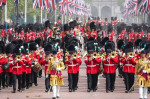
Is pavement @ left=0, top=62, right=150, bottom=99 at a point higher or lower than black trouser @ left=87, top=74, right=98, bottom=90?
lower

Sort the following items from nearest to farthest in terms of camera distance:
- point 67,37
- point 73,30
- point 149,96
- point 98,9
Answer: point 149,96
point 67,37
point 73,30
point 98,9

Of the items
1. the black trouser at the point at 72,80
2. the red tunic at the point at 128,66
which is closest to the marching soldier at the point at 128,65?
the red tunic at the point at 128,66

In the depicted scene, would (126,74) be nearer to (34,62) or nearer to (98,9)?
(34,62)

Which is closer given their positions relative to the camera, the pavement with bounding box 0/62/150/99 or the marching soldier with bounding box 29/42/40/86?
the pavement with bounding box 0/62/150/99

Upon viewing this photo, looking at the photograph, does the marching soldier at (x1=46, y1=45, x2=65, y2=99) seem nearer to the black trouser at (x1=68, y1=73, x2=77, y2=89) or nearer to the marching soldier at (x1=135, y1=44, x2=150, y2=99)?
the black trouser at (x1=68, y1=73, x2=77, y2=89)

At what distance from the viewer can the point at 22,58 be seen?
58.4 ft

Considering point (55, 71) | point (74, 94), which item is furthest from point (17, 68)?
point (55, 71)

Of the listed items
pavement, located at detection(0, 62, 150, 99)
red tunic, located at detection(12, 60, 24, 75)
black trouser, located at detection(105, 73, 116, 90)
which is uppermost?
red tunic, located at detection(12, 60, 24, 75)

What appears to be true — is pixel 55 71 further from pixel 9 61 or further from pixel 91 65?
pixel 9 61

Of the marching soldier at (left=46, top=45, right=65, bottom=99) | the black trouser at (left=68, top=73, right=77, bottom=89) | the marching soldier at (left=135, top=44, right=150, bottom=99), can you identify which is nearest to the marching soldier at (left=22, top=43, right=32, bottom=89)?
the black trouser at (left=68, top=73, right=77, bottom=89)

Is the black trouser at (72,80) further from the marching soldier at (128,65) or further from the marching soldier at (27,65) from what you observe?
the marching soldier at (128,65)

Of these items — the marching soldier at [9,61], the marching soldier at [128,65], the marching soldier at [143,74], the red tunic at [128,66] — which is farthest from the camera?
the marching soldier at [9,61]

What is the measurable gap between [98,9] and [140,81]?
14200 cm

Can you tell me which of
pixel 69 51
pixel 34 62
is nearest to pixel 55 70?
pixel 69 51
